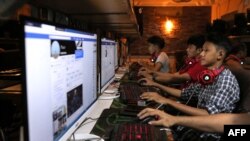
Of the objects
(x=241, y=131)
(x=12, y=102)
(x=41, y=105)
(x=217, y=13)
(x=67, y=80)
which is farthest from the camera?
(x=217, y=13)

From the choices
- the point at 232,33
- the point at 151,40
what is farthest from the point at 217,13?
the point at 151,40

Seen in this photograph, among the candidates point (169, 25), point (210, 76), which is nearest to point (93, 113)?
point (210, 76)

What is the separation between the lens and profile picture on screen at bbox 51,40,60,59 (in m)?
0.77

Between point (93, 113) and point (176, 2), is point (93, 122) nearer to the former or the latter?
point (93, 113)

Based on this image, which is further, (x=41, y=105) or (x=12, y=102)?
(x=12, y=102)

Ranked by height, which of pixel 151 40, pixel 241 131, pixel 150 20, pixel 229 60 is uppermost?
pixel 150 20

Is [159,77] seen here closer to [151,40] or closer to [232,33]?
[151,40]

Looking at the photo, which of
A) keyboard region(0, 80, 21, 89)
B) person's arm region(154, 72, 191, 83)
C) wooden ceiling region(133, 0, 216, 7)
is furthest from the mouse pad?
wooden ceiling region(133, 0, 216, 7)

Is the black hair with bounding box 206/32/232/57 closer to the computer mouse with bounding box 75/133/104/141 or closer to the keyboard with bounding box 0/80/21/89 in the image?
the computer mouse with bounding box 75/133/104/141

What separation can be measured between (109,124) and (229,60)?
2.61 meters

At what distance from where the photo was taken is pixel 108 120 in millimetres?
1420

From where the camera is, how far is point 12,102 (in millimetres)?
1648

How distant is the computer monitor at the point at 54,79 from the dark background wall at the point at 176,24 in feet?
23.0

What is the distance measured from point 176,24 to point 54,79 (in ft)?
25.2
